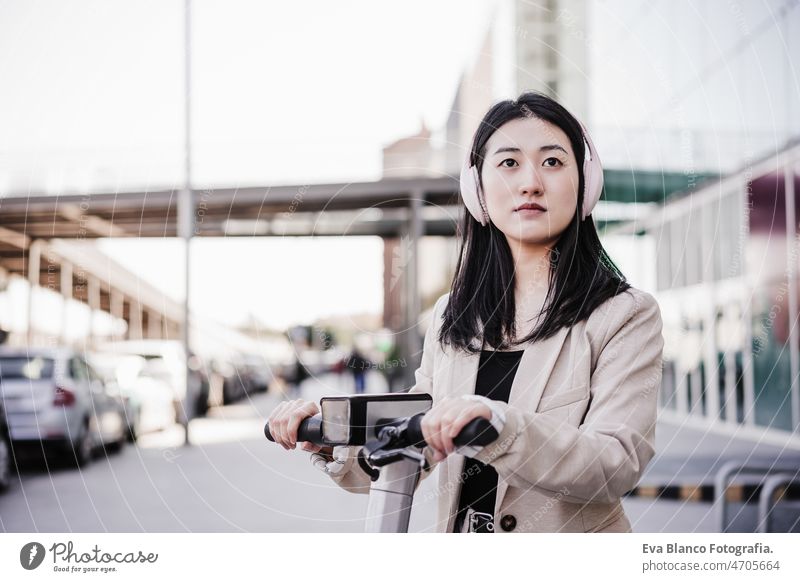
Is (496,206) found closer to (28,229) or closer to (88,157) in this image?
(88,157)

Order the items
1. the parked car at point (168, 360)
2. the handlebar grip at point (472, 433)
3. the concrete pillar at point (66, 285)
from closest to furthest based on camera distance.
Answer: the handlebar grip at point (472, 433) → the concrete pillar at point (66, 285) → the parked car at point (168, 360)

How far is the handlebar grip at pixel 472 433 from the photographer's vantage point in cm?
135

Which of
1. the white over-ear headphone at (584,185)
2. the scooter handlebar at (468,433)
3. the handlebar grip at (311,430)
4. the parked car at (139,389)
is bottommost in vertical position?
the parked car at (139,389)

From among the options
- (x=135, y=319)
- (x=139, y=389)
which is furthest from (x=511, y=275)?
(x=139, y=389)

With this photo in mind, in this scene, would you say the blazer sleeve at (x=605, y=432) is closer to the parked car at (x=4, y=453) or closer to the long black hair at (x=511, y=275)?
the long black hair at (x=511, y=275)

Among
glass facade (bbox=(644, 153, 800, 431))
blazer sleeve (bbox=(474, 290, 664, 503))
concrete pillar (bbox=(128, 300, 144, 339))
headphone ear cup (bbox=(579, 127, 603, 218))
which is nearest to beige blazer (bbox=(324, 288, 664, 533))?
blazer sleeve (bbox=(474, 290, 664, 503))

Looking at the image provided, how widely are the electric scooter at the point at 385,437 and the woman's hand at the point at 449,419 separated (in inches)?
0.5

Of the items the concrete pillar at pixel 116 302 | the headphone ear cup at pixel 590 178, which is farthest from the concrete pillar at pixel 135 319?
the headphone ear cup at pixel 590 178

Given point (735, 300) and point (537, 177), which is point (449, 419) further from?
point (735, 300)

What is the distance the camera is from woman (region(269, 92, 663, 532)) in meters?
Result: 1.48

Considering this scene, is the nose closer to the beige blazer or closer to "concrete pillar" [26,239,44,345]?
the beige blazer

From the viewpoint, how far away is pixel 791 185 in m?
7.78

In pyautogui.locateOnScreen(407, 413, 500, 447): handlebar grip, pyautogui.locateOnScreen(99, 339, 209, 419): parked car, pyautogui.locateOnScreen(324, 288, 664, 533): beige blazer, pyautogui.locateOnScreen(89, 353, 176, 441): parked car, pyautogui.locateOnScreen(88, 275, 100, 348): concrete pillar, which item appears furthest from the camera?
pyautogui.locateOnScreen(89, 353, 176, 441): parked car
